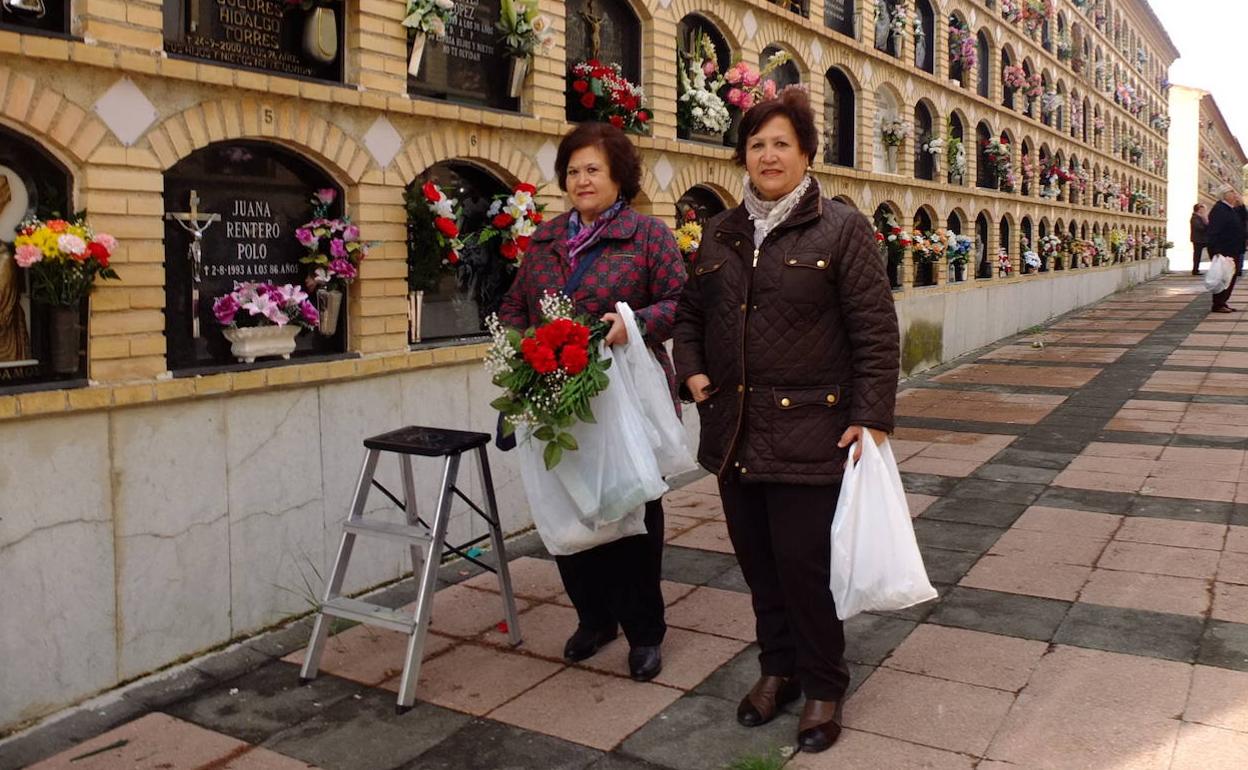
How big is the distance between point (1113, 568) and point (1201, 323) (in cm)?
1456

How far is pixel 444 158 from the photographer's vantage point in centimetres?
550

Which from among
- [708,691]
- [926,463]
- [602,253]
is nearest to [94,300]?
[602,253]

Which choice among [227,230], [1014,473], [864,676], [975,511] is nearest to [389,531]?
[227,230]

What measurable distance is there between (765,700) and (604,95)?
13.9 ft

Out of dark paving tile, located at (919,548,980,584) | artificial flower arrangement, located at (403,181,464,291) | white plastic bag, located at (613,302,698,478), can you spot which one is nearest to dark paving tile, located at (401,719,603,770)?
white plastic bag, located at (613,302,698,478)

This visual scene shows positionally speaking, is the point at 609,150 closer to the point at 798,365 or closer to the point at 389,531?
the point at 798,365

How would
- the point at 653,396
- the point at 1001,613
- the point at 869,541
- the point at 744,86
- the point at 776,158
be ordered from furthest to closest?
the point at 744,86, the point at 1001,613, the point at 653,396, the point at 776,158, the point at 869,541

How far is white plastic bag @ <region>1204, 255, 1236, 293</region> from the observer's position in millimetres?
18578

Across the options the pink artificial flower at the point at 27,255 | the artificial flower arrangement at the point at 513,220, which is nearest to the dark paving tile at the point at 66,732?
the pink artificial flower at the point at 27,255

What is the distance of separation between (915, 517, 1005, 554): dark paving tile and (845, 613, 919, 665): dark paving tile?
119 cm

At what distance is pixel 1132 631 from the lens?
13.9 ft

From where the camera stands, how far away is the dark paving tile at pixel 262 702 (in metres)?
3.61

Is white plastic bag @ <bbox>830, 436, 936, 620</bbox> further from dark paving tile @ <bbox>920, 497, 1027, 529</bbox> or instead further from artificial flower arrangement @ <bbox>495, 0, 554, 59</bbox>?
artificial flower arrangement @ <bbox>495, 0, 554, 59</bbox>

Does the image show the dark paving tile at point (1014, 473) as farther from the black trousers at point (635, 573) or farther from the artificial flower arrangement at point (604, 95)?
the black trousers at point (635, 573)
